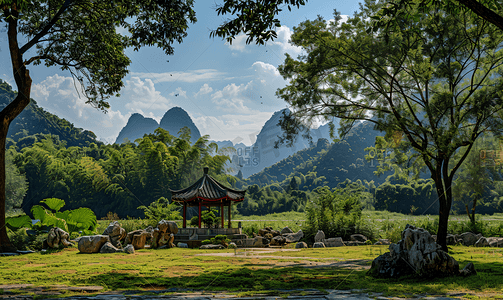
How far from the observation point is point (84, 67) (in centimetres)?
1049

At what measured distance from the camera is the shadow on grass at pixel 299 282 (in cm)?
401

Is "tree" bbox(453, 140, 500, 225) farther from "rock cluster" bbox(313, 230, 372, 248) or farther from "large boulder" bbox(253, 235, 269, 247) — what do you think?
"large boulder" bbox(253, 235, 269, 247)

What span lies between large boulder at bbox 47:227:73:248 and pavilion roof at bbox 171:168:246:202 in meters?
5.08

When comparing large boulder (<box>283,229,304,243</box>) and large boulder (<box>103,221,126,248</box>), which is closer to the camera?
large boulder (<box>103,221,126,248</box>)

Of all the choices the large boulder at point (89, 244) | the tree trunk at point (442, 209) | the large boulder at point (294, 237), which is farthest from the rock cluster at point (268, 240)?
the tree trunk at point (442, 209)

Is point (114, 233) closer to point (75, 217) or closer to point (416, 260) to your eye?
point (75, 217)

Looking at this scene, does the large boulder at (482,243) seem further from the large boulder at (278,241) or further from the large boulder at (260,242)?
the large boulder at (260,242)

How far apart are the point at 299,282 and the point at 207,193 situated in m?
9.82

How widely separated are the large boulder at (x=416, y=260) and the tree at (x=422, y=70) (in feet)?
15.4

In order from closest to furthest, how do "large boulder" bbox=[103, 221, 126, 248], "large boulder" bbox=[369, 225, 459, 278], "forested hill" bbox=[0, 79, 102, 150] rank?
"large boulder" bbox=[369, 225, 459, 278], "large boulder" bbox=[103, 221, 126, 248], "forested hill" bbox=[0, 79, 102, 150]

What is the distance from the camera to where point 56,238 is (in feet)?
29.6

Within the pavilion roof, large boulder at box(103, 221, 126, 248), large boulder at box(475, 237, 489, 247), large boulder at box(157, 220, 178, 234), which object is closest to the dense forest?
large boulder at box(475, 237, 489, 247)

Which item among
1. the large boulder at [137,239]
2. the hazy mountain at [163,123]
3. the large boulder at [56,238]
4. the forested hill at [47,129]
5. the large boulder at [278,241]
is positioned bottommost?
the large boulder at [278,241]

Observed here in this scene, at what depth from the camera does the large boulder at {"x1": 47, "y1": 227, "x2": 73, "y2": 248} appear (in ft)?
29.2
